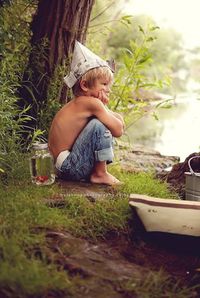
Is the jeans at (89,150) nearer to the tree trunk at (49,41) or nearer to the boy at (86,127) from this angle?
the boy at (86,127)

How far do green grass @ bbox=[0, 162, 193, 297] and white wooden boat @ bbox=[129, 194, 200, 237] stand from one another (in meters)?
0.15

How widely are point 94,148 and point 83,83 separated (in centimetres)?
47

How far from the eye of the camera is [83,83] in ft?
10.6

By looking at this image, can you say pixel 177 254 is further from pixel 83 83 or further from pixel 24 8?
pixel 24 8

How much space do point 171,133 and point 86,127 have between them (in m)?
5.96

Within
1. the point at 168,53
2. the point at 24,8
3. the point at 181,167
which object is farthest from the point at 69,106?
the point at 168,53

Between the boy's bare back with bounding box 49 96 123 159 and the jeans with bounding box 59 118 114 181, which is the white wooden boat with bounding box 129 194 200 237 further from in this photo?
the boy's bare back with bounding box 49 96 123 159

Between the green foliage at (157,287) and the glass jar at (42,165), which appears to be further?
the glass jar at (42,165)

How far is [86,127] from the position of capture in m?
3.17

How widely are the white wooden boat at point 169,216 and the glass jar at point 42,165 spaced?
0.87 meters

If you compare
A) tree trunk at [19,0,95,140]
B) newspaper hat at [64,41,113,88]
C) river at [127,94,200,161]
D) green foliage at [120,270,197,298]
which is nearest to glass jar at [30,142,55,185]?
newspaper hat at [64,41,113,88]

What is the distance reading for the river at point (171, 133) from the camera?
730cm

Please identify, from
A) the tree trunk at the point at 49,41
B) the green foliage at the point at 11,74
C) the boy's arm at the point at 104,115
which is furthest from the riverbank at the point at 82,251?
the tree trunk at the point at 49,41

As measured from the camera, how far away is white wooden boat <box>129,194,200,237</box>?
7.98ft
